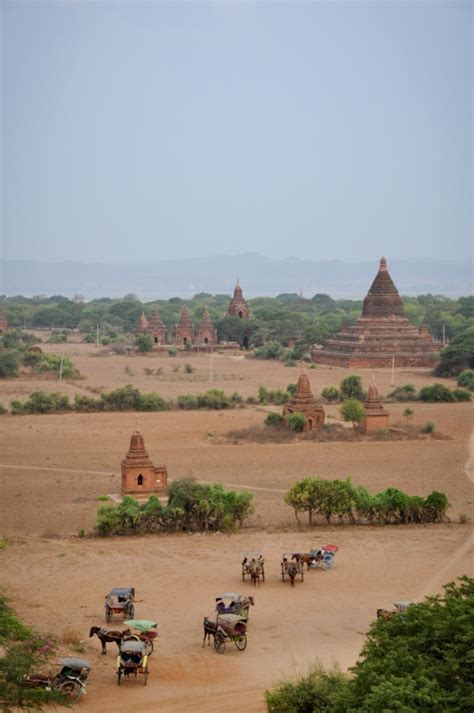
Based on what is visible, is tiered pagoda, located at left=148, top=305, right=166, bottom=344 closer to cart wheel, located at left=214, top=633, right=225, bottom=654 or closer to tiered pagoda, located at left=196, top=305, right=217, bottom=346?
tiered pagoda, located at left=196, top=305, right=217, bottom=346

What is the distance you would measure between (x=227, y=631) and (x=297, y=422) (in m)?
24.6

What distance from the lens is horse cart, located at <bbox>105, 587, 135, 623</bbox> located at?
707 inches

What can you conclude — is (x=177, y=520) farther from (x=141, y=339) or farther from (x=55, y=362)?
(x=141, y=339)

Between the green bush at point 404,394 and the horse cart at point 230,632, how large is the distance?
3586 cm

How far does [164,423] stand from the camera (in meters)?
44.3

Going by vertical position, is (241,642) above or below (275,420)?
below

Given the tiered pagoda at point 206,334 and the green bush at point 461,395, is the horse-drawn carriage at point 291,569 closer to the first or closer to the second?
the green bush at point 461,395

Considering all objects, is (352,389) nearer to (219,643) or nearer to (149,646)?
(219,643)

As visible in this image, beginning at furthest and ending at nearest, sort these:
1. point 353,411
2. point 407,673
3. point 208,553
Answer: point 353,411 < point 208,553 < point 407,673

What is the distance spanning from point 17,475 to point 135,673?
17710 mm

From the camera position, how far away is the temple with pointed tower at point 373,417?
41.4 m

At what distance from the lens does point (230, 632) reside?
656 inches

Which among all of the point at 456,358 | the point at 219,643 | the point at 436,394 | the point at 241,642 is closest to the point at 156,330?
the point at 456,358

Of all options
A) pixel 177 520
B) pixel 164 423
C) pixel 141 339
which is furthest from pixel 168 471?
pixel 141 339
